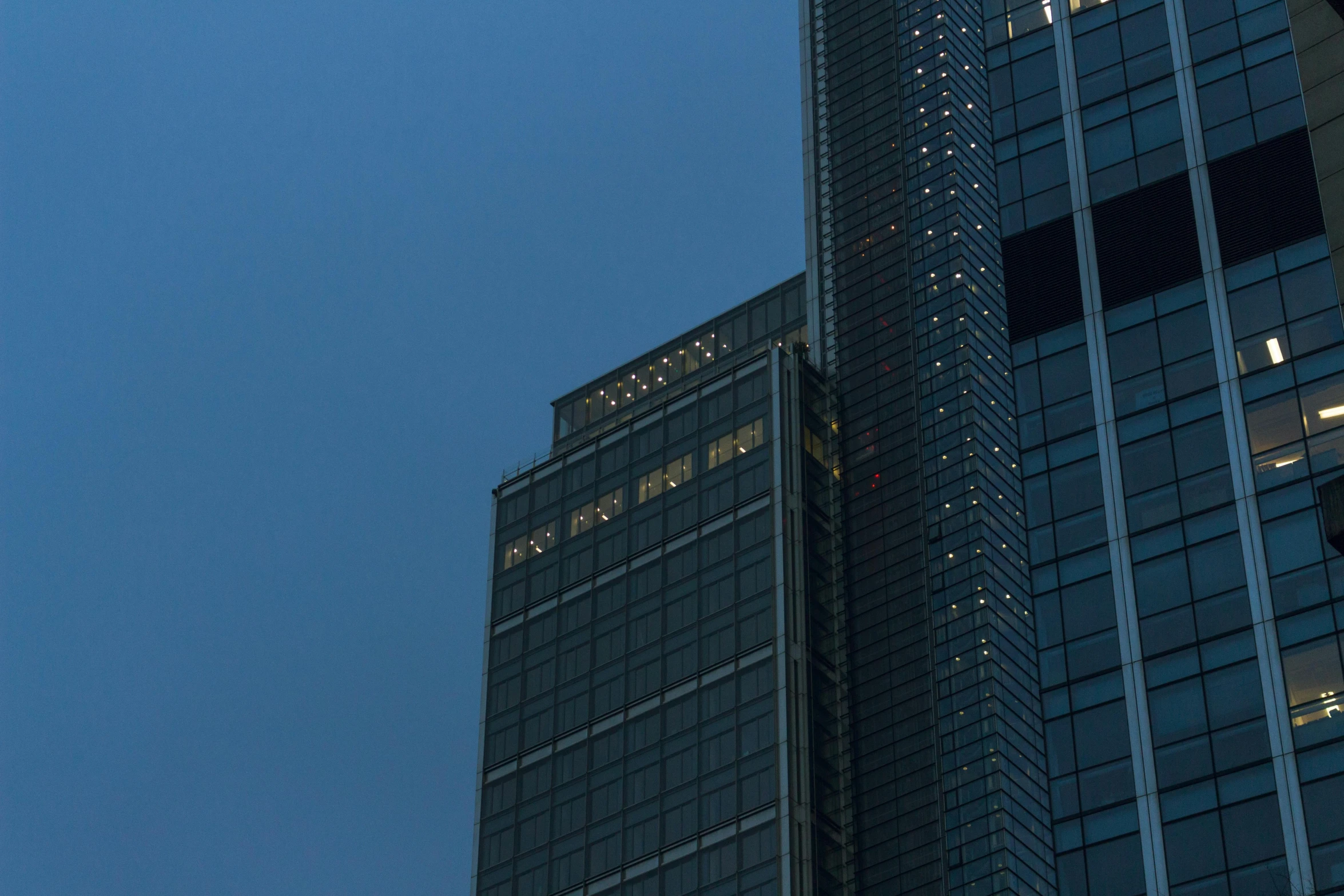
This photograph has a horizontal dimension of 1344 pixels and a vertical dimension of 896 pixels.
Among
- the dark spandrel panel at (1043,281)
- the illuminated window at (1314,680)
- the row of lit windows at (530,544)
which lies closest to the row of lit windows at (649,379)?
the row of lit windows at (530,544)

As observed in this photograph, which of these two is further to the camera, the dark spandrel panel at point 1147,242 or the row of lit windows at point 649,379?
the row of lit windows at point 649,379

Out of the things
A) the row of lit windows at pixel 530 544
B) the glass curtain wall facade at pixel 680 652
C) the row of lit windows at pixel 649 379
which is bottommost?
the glass curtain wall facade at pixel 680 652

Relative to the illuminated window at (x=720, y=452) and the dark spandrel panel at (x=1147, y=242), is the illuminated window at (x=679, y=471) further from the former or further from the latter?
the dark spandrel panel at (x=1147, y=242)

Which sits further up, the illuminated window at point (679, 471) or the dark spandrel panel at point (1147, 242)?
the dark spandrel panel at point (1147, 242)

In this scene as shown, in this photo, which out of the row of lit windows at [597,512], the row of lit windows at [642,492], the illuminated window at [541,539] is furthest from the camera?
the illuminated window at [541,539]

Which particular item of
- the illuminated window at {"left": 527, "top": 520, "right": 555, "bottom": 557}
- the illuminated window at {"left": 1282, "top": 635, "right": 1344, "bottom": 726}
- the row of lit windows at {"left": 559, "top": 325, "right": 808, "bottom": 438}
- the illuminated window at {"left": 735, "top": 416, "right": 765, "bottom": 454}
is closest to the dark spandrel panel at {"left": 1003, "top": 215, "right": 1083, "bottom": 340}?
the illuminated window at {"left": 735, "top": 416, "right": 765, "bottom": 454}

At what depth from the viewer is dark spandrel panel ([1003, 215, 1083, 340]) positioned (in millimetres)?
112438

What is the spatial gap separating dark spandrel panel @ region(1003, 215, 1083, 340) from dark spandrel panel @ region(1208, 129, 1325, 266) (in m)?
8.56

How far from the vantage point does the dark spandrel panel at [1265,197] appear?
4151 inches

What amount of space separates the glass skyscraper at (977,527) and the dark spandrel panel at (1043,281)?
0.70 ft

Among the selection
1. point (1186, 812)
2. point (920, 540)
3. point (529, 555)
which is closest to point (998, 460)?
point (920, 540)

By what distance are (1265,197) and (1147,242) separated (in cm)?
671

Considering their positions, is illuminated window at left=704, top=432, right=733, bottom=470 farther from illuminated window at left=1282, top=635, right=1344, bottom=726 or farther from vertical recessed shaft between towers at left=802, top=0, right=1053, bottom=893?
illuminated window at left=1282, top=635, right=1344, bottom=726

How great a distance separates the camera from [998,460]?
10838 cm
